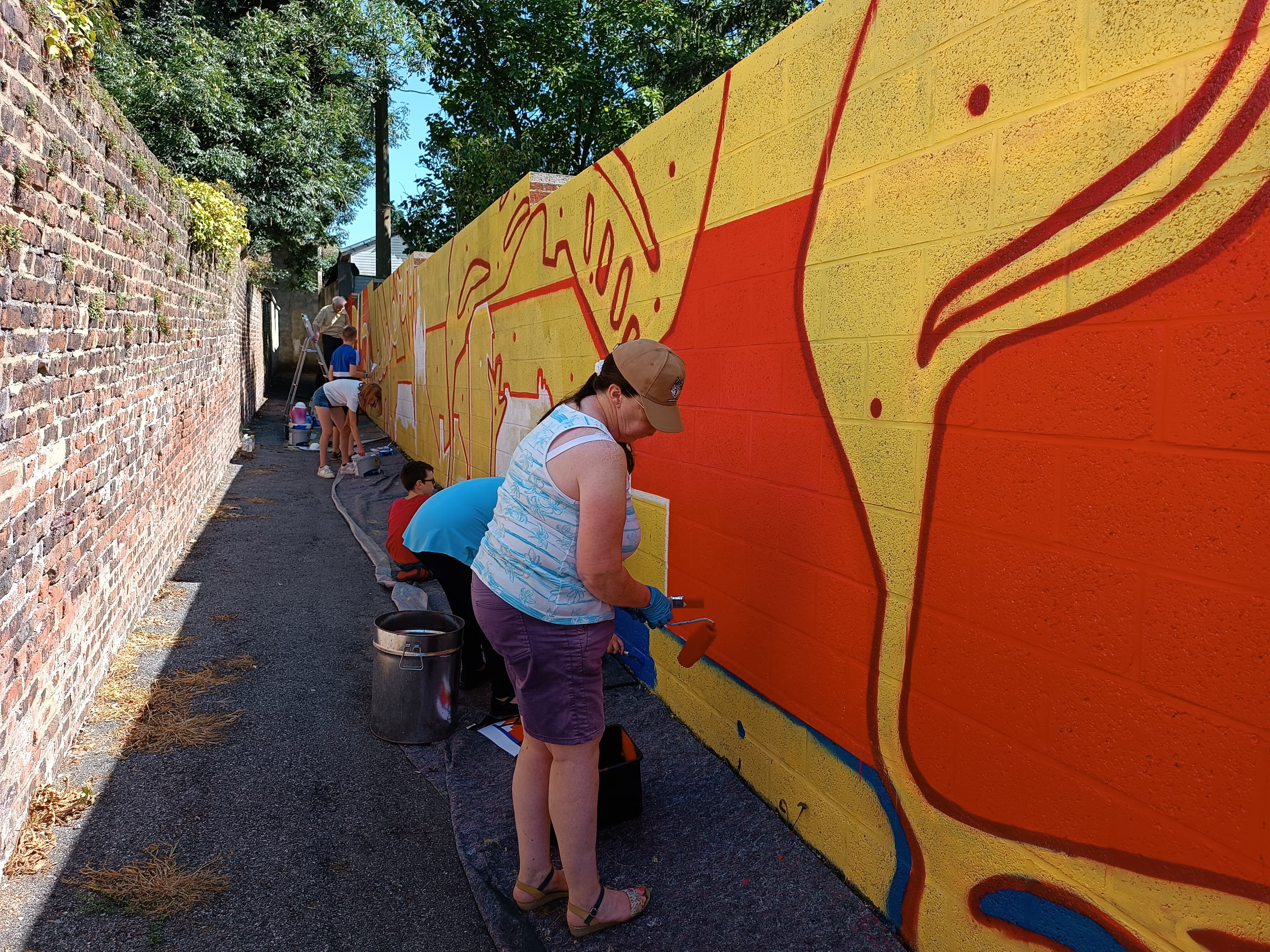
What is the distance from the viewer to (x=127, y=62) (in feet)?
46.8

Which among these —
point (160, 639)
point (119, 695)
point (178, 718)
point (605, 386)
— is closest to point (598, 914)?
point (605, 386)

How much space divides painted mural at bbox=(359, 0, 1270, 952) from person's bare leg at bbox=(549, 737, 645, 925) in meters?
0.76

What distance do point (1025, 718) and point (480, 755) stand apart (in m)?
2.30

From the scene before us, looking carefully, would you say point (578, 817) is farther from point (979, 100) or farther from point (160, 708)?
point (160, 708)

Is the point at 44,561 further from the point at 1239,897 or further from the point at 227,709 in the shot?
the point at 1239,897

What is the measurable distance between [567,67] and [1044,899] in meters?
21.8

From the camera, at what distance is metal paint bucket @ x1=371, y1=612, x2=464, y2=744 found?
3.66 metres

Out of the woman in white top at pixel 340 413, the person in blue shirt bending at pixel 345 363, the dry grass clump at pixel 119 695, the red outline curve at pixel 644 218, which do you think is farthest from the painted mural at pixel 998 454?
the person in blue shirt bending at pixel 345 363

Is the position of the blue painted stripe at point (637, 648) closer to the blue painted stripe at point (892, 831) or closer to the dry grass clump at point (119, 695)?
the blue painted stripe at point (892, 831)

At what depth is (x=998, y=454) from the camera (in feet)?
6.63

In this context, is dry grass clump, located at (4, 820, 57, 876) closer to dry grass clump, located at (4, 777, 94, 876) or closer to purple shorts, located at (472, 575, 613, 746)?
dry grass clump, located at (4, 777, 94, 876)

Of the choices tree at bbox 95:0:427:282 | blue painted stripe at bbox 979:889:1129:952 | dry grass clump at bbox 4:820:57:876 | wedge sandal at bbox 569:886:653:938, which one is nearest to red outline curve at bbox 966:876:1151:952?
blue painted stripe at bbox 979:889:1129:952

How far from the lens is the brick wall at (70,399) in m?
2.86

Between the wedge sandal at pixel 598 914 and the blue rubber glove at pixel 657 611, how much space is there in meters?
0.77
